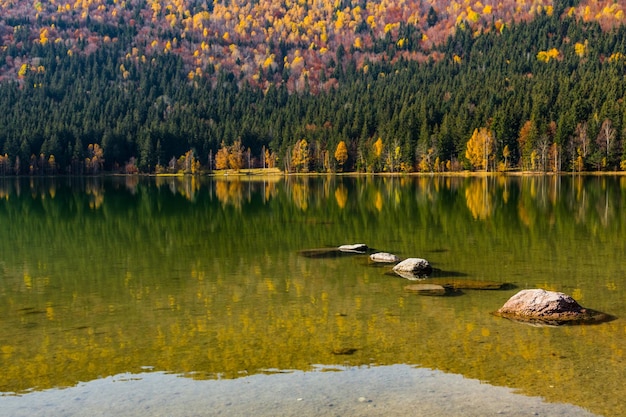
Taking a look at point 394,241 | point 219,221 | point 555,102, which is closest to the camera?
point 394,241

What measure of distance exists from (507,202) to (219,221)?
27969 millimetres

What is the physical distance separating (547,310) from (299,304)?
7358 millimetres

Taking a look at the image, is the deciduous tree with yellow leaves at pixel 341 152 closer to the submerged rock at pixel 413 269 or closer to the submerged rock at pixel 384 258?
the submerged rock at pixel 384 258

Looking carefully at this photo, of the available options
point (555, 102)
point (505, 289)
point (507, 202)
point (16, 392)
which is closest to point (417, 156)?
point (555, 102)

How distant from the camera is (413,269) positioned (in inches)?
938

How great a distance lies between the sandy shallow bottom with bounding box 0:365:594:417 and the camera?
1151cm

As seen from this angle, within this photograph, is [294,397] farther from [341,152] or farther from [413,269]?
[341,152]

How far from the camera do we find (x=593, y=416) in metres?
11.0

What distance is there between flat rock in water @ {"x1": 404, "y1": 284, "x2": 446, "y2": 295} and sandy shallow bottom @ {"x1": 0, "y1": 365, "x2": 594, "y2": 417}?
7.36 metres

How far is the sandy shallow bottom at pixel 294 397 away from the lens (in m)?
11.5

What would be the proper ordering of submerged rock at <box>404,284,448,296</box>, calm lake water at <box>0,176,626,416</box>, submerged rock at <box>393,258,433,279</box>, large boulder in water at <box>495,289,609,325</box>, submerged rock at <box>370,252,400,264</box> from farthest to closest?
submerged rock at <box>370,252,400,264</box> → submerged rock at <box>393,258,433,279</box> → submerged rock at <box>404,284,448,296</box> → large boulder in water at <box>495,289,609,325</box> → calm lake water at <box>0,176,626,416</box>

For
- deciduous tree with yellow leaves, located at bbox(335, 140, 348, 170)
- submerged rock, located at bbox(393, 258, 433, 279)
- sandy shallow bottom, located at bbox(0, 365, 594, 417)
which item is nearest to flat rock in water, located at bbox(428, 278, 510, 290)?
submerged rock, located at bbox(393, 258, 433, 279)

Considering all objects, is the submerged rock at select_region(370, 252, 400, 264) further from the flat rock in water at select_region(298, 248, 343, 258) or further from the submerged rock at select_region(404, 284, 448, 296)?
the submerged rock at select_region(404, 284, 448, 296)

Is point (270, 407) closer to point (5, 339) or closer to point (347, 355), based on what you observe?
point (347, 355)
